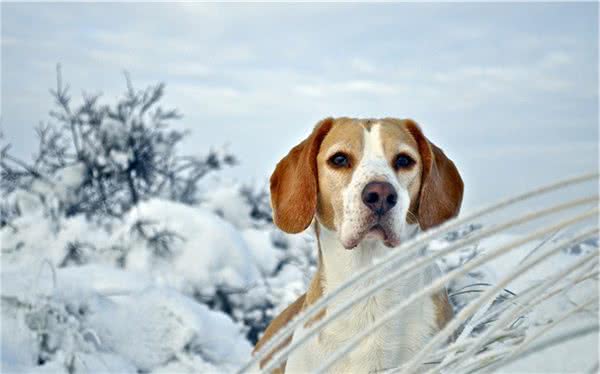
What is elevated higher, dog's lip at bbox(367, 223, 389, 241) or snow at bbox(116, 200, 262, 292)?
dog's lip at bbox(367, 223, 389, 241)

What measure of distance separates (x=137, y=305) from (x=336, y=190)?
2028 millimetres

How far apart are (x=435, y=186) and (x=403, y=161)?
4.1 inches

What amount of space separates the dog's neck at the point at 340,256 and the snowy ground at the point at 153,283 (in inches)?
10.4

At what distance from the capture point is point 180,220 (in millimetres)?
4969

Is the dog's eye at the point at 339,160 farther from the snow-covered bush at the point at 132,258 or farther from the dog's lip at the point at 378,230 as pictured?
the snow-covered bush at the point at 132,258

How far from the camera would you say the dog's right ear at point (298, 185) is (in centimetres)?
198

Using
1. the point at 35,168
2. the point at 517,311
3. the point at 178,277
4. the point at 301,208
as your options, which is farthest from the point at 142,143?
the point at 517,311

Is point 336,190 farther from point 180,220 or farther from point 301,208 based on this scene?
point 180,220

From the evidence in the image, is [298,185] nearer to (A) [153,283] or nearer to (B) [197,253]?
(A) [153,283]

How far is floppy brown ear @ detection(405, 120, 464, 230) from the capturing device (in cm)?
196

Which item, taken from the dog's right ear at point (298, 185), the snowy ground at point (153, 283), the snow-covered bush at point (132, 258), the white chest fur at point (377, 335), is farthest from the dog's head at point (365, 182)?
the snow-covered bush at point (132, 258)

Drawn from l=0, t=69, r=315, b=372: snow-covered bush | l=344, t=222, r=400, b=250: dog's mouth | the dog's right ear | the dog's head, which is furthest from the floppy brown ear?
l=0, t=69, r=315, b=372: snow-covered bush

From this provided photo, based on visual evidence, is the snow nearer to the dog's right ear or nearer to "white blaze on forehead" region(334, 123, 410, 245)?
the dog's right ear

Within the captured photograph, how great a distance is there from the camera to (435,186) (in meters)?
1.99
